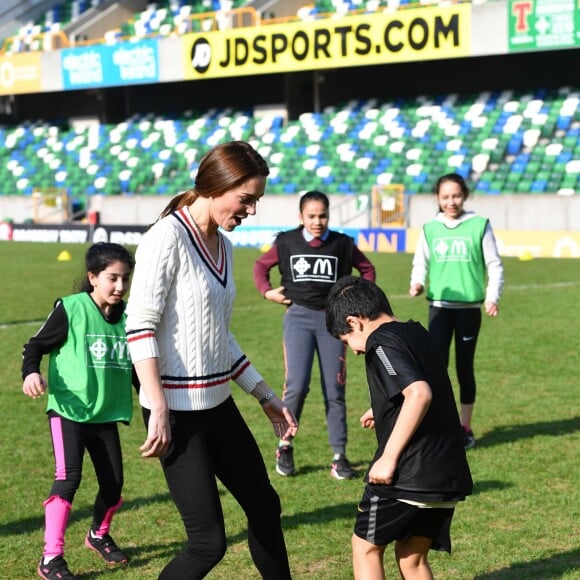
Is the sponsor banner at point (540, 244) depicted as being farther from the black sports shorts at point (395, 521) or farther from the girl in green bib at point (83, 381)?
the black sports shorts at point (395, 521)

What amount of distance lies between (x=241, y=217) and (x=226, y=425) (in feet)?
2.72

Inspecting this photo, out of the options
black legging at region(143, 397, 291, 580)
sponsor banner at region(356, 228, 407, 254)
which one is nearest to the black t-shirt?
black legging at region(143, 397, 291, 580)

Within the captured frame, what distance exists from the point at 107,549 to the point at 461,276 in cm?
356

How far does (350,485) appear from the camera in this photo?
687cm

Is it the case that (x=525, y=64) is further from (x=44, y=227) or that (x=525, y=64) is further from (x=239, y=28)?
(x=44, y=227)

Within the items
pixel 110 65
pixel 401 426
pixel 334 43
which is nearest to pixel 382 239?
pixel 334 43

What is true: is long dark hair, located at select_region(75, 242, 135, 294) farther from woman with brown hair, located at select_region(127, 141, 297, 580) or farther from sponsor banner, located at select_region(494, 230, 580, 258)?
sponsor banner, located at select_region(494, 230, 580, 258)

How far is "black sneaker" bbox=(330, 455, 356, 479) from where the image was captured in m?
7.02

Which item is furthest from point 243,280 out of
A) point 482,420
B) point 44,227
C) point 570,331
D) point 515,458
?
point 44,227

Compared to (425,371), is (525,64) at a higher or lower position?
higher

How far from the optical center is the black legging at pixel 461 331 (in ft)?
25.8

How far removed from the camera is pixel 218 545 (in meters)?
3.90

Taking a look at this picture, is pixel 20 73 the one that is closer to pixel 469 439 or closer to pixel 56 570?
pixel 469 439

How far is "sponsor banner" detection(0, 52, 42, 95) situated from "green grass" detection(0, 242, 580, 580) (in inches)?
1192
